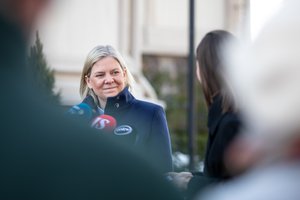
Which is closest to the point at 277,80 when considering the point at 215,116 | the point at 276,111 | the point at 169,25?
the point at 276,111

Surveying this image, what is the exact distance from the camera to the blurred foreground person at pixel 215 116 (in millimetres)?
3074

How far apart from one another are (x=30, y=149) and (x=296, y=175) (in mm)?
460

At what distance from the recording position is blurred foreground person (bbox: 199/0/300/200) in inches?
56.8

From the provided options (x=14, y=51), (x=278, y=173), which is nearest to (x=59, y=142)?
(x=14, y=51)

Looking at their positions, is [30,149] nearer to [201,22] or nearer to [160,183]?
[160,183]

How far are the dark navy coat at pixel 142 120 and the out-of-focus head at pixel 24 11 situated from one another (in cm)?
206

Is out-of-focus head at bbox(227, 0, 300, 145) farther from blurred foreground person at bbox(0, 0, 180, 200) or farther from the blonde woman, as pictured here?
the blonde woman

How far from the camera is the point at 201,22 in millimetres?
17297

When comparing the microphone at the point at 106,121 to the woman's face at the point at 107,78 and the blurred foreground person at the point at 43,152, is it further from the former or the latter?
the blurred foreground person at the point at 43,152

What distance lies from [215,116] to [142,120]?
45cm

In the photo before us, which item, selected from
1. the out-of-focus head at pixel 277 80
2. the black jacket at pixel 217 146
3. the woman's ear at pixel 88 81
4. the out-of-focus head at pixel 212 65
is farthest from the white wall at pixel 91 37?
the out-of-focus head at pixel 277 80

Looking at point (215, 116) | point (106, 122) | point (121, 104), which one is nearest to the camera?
point (215, 116)

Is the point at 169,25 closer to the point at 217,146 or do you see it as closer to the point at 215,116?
the point at 215,116

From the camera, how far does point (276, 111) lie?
4.73ft
